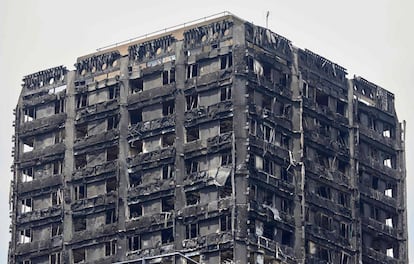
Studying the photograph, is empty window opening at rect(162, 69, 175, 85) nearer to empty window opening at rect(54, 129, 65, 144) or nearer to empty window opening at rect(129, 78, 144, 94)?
empty window opening at rect(129, 78, 144, 94)

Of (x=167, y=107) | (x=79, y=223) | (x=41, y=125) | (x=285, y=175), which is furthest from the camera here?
(x=41, y=125)

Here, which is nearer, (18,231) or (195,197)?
(195,197)

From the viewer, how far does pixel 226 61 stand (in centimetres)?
17350

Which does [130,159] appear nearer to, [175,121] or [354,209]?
[175,121]

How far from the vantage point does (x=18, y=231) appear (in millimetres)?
185250

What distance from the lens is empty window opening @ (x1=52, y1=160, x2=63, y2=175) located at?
18425 cm

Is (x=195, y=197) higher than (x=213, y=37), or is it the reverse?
(x=213, y=37)

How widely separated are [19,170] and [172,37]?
23.4 meters

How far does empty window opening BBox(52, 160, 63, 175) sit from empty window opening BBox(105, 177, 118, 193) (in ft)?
22.9

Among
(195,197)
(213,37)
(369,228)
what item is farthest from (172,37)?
(369,228)

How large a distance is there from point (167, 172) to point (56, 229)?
51.7 feet

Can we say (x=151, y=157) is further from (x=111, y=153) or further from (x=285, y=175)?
(x=285, y=175)

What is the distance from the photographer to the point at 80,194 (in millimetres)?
181625

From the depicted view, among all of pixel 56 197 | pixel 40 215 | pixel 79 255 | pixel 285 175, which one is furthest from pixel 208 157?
pixel 40 215
